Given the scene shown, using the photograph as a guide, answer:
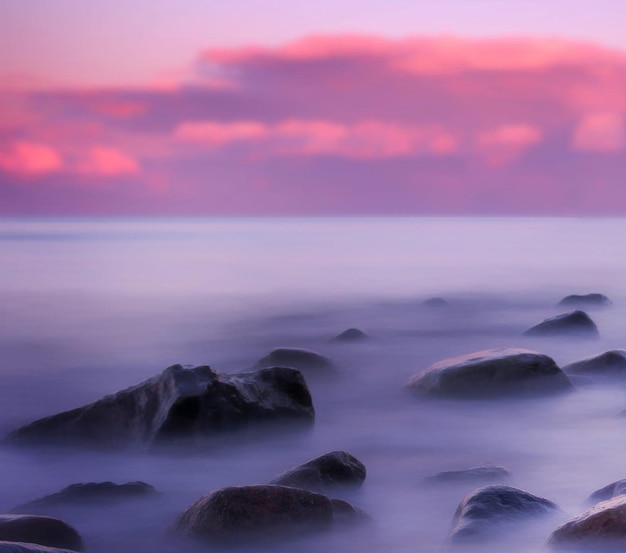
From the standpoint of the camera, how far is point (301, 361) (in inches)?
335

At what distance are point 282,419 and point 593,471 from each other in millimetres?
2115

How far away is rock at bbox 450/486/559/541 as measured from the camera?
397 centimetres

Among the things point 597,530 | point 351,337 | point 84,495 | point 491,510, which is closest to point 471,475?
point 491,510

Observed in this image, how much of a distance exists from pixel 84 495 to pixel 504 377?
374 centimetres

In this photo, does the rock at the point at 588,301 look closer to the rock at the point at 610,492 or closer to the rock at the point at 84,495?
the rock at the point at 610,492

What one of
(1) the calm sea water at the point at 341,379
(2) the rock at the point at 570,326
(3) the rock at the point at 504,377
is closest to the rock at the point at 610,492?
(1) the calm sea water at the point at 341,379

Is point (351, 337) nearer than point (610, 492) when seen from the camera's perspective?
No

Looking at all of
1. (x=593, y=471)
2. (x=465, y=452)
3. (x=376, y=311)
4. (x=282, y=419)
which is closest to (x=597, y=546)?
(x=593, y=471)

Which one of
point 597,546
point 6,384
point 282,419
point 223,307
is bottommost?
point 597,546

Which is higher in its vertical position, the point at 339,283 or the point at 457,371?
the point at 339,283

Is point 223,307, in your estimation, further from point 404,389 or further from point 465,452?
point 465,452

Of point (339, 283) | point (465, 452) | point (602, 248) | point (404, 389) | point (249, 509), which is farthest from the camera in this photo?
point (602, 248)

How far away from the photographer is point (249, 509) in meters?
4.02

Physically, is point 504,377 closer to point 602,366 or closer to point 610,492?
point 602,366
